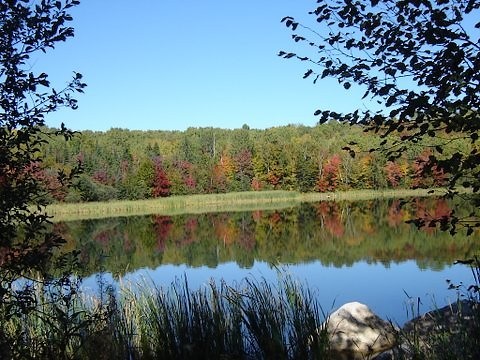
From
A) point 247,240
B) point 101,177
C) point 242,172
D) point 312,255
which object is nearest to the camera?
point 312,255

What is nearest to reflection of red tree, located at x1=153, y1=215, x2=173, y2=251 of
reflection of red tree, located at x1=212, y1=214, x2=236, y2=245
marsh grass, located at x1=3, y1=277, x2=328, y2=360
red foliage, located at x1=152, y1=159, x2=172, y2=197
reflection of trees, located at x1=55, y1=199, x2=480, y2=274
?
reflection of trees, located at x1=55, y1=199, x2=480, y2=274

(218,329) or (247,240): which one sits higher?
(218,329)

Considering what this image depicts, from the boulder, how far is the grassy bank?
3124cm

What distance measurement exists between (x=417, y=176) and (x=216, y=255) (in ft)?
49.2

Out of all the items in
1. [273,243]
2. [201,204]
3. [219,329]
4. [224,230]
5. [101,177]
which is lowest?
[201,204]

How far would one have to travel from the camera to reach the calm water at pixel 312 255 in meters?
10.7

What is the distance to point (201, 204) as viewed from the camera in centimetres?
4788

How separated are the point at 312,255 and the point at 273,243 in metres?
3.53

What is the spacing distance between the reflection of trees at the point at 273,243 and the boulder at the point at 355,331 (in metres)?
6.14

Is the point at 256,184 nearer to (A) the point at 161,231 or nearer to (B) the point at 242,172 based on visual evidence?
(B) the point at 242,172

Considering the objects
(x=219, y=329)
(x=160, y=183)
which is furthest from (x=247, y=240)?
(x=160, y=183)

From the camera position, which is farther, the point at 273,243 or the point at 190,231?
the point at 190,231

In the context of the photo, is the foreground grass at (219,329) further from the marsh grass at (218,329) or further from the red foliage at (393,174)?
the red foliage at (393,174)

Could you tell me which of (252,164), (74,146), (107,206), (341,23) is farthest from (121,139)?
(341,23)
